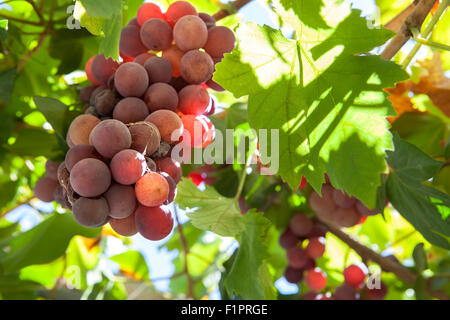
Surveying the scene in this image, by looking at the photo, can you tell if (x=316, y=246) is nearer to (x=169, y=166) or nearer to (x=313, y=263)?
(x=313, y=263)

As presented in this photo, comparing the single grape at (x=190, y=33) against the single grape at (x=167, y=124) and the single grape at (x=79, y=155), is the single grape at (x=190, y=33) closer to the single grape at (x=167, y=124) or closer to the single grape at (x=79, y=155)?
the single grape at (x=167, y=124)

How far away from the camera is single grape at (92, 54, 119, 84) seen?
3.05ft

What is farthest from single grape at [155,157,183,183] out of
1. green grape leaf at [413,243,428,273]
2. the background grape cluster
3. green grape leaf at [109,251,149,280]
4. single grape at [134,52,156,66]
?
green grape leaf at [109,251,149,280]

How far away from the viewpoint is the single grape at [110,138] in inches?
28.7

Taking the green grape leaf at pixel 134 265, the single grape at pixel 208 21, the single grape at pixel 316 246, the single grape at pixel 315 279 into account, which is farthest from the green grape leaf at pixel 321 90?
the green grape leaf at pixel 134 265

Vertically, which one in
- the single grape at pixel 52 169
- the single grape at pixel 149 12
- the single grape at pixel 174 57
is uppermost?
the single grape at pixel 149 12

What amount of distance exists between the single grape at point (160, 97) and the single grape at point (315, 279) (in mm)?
838

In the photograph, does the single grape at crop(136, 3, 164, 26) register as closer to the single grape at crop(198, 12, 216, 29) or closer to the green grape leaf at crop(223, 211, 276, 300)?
the single grape at crop(198, 12, 216, 29)

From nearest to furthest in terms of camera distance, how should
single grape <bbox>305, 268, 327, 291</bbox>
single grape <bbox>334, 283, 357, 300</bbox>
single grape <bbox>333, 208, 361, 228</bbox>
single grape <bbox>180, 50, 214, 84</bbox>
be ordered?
single grape <bbox>180, 50, 214, 84</bbox>, single grape <bbox>333, 208, 361, 228</bbox>, single grape <bbox>334, 283, 357, 300</bbox>, single grape <bbox>305, 268, 327, 291</bbox>

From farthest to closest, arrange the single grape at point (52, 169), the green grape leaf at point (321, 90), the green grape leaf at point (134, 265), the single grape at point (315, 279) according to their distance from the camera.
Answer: the green grape leaf at point (134, 265) → the single grape at point (315, 279) → the single grape at point (52, 169) → the green grape leaf at point (321, 90)

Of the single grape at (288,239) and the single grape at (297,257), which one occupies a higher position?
the single grape at (288,239)

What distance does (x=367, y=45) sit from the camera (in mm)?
797

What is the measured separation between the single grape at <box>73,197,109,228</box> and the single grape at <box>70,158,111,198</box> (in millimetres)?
10

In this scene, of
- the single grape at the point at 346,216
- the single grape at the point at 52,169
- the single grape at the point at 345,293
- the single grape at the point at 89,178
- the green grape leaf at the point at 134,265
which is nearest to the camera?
the single grape at the point at 89,178
